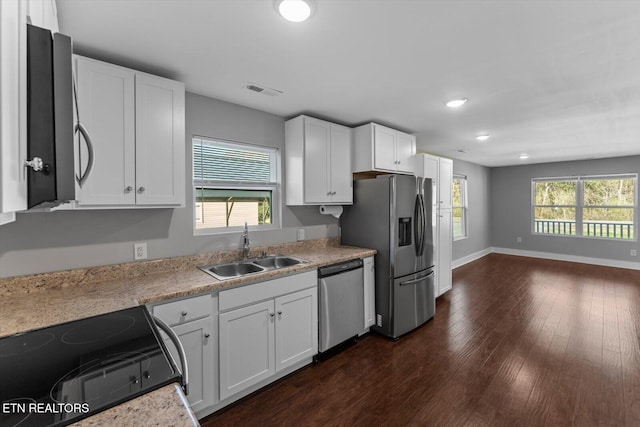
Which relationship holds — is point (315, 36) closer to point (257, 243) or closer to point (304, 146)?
point (304, 146)

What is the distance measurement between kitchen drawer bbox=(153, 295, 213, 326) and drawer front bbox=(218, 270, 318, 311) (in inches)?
4.1

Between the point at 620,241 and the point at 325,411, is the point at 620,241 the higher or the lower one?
the higher one

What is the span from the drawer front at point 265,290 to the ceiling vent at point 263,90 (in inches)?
62.3

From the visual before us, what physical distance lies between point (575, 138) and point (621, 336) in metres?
2.84

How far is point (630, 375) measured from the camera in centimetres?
237

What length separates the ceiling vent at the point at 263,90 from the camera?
2346 mm

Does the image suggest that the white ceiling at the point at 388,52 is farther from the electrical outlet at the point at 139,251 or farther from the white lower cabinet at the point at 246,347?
the white lower cabinet at the point at 246,347

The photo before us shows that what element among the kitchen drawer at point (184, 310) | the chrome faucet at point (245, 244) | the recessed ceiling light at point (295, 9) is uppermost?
the recessed ceiling light at point (295, 9)

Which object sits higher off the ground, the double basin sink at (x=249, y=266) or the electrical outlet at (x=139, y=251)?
the electrical outlet at (x=139, y=251)

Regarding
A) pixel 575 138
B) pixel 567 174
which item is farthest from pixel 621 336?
pixel 567 174

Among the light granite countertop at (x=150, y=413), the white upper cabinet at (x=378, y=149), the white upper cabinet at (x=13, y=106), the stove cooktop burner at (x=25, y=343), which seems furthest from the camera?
the white upper cabinet at (x=378, y=149)

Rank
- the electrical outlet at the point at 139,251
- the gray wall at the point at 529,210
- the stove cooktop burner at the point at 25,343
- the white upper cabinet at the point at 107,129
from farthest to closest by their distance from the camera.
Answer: the gray wall at the point at 529,210 < the electrical outlet at the point at 139,251 < the white upper cabinet at the point at 107,129 < the stove cooktop burner at the point at 25,343

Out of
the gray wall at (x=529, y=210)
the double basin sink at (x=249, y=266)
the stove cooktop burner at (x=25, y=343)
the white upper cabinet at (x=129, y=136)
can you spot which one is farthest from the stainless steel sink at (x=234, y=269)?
the gray wall at (x=529, y=210)

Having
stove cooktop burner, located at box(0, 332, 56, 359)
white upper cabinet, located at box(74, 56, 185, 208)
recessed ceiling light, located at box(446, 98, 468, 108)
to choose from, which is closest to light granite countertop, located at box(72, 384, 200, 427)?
stove cooktop burner, located at box(0, 332, 56, 359)
